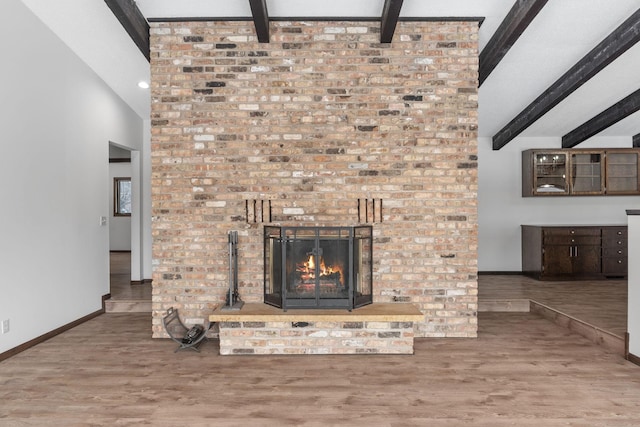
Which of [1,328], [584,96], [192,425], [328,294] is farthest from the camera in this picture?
[584,96]

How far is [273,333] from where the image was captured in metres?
3.14

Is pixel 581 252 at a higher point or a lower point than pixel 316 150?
lower

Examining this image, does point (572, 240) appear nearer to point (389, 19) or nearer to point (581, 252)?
point (581, 252)

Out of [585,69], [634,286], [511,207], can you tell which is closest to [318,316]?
[634,286]

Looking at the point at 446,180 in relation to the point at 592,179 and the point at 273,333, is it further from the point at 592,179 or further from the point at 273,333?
the point at 592,179

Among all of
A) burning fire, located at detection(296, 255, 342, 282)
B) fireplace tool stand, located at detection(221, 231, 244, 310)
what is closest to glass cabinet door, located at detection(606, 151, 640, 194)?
burning fire, located at detection(296, 255, 342, 282)

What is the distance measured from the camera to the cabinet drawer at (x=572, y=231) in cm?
570

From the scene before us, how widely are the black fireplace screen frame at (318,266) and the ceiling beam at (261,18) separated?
1.73m

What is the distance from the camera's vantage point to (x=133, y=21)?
3.27 m

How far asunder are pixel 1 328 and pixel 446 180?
4.01 m

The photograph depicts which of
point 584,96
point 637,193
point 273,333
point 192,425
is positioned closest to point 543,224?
point 637,193

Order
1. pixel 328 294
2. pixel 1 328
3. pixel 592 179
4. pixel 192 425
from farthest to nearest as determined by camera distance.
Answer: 1. pixel 592 179
2. pixel 328 294
3. pixel 1 328
4. pixel 192 425

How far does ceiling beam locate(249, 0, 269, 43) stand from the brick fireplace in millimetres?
121

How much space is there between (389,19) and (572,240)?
4.62m
